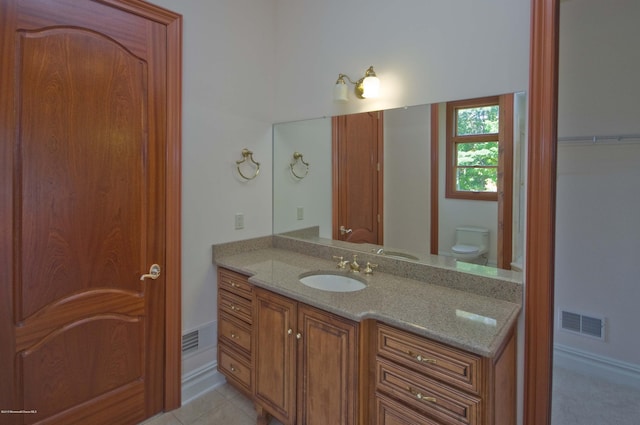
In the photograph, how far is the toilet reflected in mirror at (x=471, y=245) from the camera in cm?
164

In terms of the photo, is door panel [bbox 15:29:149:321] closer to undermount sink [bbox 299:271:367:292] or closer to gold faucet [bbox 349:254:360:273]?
undermount sink [bbox 299:271:367:292]

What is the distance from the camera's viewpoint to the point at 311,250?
232 cm

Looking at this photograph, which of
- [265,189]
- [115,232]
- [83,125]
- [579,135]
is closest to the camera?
[83,125]

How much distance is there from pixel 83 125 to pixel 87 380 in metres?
1.28

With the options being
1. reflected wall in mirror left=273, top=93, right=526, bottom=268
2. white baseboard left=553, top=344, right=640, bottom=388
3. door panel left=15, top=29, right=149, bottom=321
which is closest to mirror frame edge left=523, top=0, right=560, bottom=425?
reflected wall in mirror left=273, top=93, right=526, bottom=268

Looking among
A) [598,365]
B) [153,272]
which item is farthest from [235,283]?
[598,365]

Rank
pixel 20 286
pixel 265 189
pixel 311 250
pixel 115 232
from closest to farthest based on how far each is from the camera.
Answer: pixel 20 286, pixel 115 232, pixel 311 250, pixel 265 189

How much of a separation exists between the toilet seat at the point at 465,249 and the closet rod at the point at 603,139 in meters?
0.85

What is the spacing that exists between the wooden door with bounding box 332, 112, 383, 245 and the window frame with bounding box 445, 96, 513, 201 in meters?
0.42

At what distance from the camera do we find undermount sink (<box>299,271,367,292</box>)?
1.89 m

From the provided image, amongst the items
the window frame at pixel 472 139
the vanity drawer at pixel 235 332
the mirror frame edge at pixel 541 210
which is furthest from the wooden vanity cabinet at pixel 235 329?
the mirror frame edge at pixel 541 210

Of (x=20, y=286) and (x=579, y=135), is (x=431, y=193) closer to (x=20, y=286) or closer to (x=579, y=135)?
(x=579, y=135)

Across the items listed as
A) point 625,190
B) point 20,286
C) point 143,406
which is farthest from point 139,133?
point 625,190

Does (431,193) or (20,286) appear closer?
(20,286)
